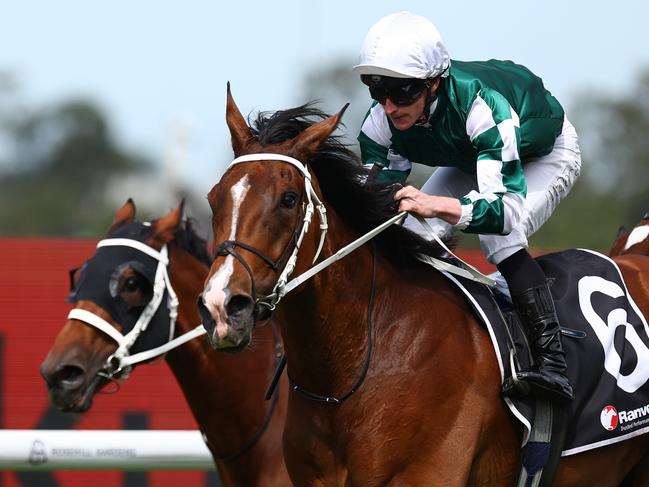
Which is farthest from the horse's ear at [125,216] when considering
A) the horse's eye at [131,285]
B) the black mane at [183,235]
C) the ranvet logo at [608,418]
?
the ranvet logo at [608,418]

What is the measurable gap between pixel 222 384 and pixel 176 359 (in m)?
0.25

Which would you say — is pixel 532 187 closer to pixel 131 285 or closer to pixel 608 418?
pixel 608 418

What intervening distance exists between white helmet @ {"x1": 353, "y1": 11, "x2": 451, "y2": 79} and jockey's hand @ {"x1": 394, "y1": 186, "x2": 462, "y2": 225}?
0.40 m

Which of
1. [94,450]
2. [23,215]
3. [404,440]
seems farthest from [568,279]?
[23,215]

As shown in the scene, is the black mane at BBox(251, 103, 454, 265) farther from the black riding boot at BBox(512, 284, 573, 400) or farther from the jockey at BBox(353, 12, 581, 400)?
the black riding boot at BBox(512, 284, 573, 400)

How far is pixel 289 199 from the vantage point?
354cm

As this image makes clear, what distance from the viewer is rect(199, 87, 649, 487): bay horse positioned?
3518mm

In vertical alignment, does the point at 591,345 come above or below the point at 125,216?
above

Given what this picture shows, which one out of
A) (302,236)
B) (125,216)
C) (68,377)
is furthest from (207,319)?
(125,216)

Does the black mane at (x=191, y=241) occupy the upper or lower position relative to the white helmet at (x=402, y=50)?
lower

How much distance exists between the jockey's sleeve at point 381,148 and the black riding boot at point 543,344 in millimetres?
720

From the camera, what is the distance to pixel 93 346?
5094mm

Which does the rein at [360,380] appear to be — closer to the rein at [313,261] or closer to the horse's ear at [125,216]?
the rein at [313,261]

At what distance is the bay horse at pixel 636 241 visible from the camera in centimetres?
525
